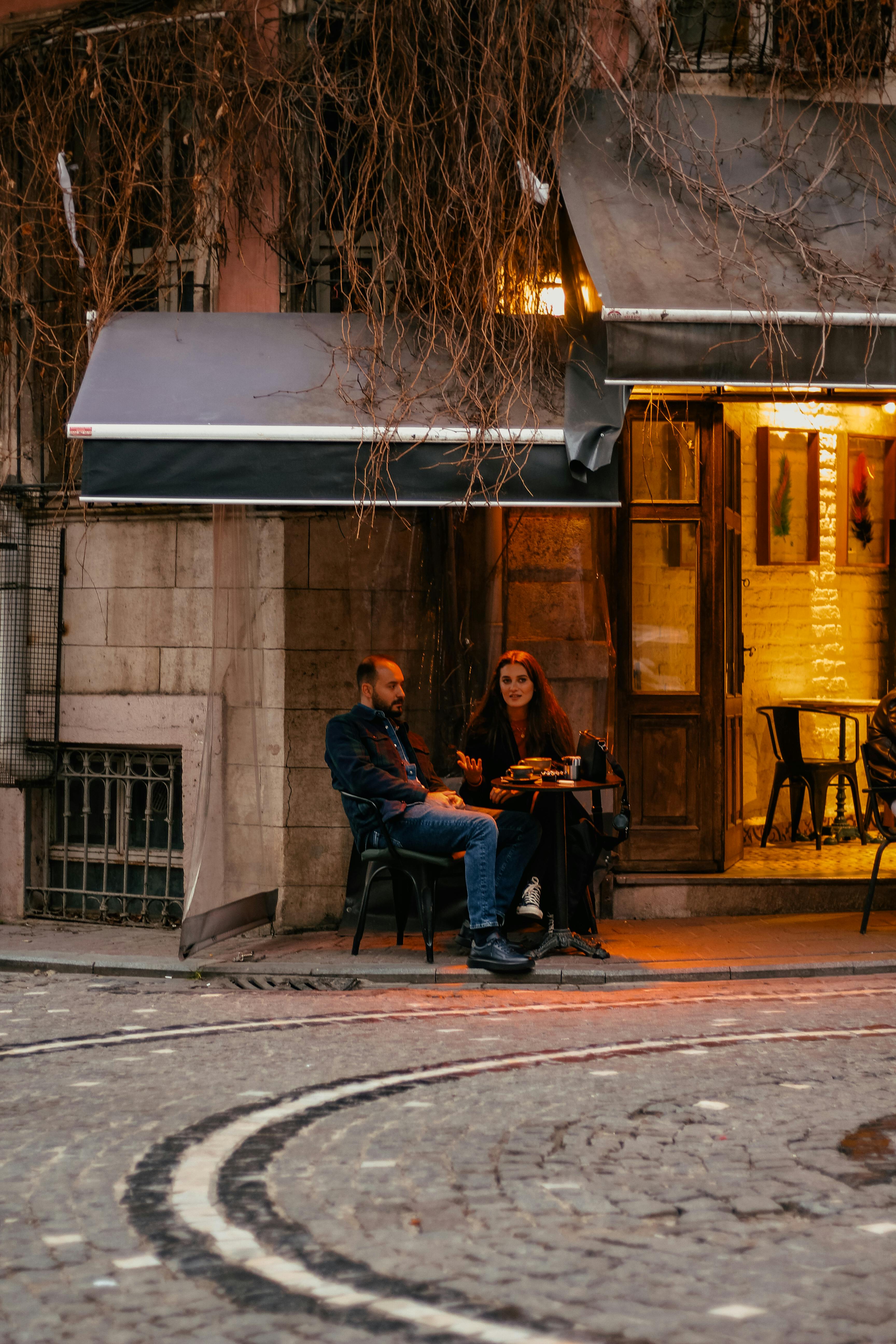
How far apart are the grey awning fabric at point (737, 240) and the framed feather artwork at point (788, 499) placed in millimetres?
3681

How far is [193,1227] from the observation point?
4.00 metres

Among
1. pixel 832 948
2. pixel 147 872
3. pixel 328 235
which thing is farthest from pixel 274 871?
pixel 328 235

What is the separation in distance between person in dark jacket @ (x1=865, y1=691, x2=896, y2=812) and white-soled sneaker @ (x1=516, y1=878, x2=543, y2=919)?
213 cm

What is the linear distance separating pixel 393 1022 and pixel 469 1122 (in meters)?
1.90

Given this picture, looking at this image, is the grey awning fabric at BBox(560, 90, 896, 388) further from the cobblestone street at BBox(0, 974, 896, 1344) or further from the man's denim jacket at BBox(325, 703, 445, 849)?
the cobblestone street at BBox(0, 974, 896, 1344)

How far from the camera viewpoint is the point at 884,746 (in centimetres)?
927

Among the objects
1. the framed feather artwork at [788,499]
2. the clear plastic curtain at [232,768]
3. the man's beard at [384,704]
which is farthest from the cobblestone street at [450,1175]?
the framed feather artwork at [788,499]

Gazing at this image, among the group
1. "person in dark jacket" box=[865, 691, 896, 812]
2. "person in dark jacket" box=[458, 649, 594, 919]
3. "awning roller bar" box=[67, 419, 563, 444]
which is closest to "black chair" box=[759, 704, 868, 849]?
"person in dark jacket" box=[865, 691, 896, 812]

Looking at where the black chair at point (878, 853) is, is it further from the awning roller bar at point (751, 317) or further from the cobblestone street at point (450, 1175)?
the awning roller bar at point (751, 317)

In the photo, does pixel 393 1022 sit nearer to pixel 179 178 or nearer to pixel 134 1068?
pixel 134 1068

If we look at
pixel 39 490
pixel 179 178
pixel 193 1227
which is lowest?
pixel 193 1227

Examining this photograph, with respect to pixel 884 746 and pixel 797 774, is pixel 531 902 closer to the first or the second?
pixel 884 746

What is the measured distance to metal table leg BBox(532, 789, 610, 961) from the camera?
336 inches

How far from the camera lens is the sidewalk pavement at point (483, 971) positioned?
8227mm
